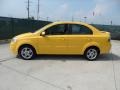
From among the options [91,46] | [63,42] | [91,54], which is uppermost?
[63,42]

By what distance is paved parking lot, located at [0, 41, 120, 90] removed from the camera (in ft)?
21.3

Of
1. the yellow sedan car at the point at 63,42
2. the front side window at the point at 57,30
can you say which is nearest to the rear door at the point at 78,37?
the yellow sedan car at the point at 63,42

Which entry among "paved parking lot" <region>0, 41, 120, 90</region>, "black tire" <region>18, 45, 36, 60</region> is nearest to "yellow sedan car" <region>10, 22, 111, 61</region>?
"black tire" <region>18, 45, 36, 60</region>

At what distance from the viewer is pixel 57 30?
994 centimetres

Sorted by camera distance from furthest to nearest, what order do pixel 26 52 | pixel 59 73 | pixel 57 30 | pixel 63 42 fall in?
pixel 57 30
pixel 63 42
pixel 26 52
pixel 59 73

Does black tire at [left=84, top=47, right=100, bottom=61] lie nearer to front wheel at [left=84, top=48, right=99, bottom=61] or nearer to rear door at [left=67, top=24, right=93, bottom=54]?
front wheel at [left=84, top=48, right=99, bottom=61]

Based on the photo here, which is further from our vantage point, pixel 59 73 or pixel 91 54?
pixel 91 54

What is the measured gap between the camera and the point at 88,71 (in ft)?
26.6

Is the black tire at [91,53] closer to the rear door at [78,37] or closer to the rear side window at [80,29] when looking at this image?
the rear door at [78,37]

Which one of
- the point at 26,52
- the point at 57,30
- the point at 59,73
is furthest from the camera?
the point at 57,30

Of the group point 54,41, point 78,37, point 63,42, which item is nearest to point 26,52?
point 54,41

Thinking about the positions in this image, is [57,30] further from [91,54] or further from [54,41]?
[91,54]

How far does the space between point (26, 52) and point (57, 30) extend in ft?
5.12

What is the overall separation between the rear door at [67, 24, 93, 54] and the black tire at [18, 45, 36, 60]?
5.08 feet
